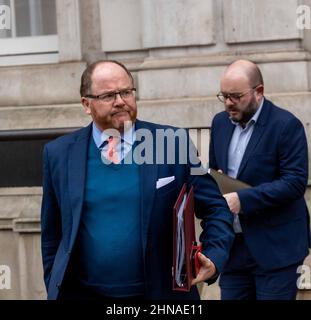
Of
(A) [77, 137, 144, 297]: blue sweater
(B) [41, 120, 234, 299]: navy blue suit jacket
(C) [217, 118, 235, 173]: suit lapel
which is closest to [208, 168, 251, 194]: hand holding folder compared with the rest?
(C) [217, 118, 235, 173]: suit lapel

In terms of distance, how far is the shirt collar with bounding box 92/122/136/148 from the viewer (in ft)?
15.9

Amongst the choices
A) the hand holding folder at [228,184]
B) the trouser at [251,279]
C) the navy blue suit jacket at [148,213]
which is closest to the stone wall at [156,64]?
the trouser at [251,279]

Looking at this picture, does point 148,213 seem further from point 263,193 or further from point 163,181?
point 263,193

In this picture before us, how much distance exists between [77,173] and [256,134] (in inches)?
69.3

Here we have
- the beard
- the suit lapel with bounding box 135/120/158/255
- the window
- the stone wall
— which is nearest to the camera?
the suit lapel with bounding box 135/120/158/255

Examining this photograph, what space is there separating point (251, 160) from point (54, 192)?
1.66 meters

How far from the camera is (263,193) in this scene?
6145mm

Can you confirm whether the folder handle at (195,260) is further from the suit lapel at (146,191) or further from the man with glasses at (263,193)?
the man with glasses at (263,193)

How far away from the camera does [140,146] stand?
4.84 metres

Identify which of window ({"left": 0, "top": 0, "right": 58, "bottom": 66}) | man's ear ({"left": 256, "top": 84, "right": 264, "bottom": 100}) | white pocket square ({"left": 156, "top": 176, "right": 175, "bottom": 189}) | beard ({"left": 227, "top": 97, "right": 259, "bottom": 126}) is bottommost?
white pocket square ({"left": 156, "top": 176, "right": 175, "bottom": 189})

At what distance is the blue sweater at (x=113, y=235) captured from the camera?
470 centimetres

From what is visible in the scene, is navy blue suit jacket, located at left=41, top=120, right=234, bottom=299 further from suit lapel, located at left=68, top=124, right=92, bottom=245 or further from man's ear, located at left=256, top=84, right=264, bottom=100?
man's ear, located at left=256, top=84, right=264, bottom=100
